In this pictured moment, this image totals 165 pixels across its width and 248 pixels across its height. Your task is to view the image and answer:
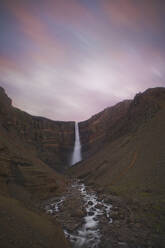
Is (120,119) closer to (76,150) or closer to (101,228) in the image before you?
(76,150)

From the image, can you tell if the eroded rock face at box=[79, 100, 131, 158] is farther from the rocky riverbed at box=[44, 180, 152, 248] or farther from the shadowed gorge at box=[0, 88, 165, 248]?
the rocky riverbed at box=[44, 180, 152, 248]

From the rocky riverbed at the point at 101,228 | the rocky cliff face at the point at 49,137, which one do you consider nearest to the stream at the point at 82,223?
the rocky riverbed at the point at 101,228

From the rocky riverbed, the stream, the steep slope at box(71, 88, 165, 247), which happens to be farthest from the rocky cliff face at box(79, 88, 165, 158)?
the rocky riverbed

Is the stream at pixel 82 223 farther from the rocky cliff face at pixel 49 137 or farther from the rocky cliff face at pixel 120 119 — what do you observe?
the rocky cliff face at pixel 49 137

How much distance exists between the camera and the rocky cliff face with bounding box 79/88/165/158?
45.6 meters

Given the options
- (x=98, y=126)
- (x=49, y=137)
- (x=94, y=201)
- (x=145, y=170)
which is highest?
(x=98, y=126)

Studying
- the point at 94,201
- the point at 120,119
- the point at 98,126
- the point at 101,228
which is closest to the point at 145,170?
the point at 94,201

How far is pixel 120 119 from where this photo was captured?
59531 millimetres

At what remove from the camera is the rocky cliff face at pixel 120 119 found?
4556cm

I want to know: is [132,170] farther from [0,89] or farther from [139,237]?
[0,89]

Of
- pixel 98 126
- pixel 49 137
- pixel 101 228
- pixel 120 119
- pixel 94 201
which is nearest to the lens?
pixel 101 228

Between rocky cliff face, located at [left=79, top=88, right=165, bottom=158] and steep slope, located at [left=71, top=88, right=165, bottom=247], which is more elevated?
rocky cliff face, located at [left=79, top=88, right=165, bottom=158]

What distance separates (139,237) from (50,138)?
231 ft

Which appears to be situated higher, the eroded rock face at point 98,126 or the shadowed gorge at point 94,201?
the eroded rock face at point 98,126
